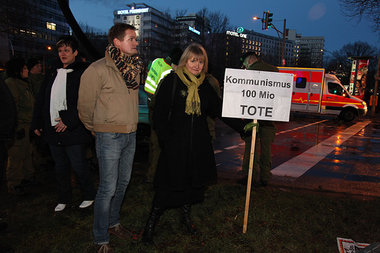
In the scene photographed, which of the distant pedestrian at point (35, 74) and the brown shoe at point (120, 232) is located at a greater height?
the distant pedestrian at point (35, 74)

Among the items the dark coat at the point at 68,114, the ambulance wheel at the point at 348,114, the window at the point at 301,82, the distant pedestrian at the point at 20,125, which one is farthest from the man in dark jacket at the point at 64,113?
the ambulance wheel at the point at 348,114

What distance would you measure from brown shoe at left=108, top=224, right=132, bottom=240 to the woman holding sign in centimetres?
22

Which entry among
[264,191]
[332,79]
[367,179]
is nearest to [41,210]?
[264,191]

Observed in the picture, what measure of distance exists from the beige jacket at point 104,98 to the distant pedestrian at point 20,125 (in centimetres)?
219

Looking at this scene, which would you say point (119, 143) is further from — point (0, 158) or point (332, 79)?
point (332, 79)

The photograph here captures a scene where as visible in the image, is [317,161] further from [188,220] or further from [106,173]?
[106,173]

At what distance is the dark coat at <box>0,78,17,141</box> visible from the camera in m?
2.67

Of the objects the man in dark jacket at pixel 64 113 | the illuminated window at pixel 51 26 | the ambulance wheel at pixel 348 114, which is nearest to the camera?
the man in dark jacket at pixel 64 113

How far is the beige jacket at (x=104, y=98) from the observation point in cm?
258

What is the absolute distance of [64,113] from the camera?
3.22 m

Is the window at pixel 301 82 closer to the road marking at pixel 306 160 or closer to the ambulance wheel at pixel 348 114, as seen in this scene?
the ambulance wheel at pixel 348 114

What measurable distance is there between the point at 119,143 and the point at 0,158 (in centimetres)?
125

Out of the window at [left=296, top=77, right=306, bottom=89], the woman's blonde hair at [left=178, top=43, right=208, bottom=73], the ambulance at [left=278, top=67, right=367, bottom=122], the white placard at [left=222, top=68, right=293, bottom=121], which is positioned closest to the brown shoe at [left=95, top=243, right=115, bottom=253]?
the white placard at [left=222, top=68, right=293, bottom=121]

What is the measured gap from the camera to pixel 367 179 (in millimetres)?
5758
